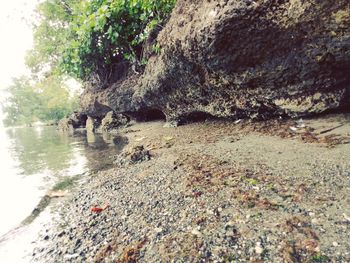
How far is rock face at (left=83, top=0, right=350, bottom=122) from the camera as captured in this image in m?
3.88

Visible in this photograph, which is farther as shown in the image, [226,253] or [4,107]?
[4,107]

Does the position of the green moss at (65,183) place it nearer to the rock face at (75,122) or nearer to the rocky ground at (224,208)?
the rocky ground at (224,208)

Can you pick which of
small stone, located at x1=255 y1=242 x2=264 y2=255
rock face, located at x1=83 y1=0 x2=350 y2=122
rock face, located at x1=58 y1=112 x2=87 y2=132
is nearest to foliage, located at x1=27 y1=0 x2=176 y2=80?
rock face, located at x1=83 y1=0 x2=350 y2=122

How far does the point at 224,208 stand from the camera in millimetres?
2350

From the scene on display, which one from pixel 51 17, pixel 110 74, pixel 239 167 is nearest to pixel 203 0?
pixel 239 167

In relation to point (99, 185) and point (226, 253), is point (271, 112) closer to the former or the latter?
point (99, 185)

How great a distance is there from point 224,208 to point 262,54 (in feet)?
10.7

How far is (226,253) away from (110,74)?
12.1 metres

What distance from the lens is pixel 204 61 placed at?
17.1 feet

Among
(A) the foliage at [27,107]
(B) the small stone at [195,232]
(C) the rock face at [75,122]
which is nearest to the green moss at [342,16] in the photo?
(B) the small stone at [195,232]

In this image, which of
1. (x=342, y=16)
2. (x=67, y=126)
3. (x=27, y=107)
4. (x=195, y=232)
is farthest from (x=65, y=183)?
(x=27, y=107)

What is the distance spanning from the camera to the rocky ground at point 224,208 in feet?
5.97

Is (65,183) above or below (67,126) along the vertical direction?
above

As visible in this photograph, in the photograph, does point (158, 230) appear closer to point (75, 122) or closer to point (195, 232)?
point (195, 232)
